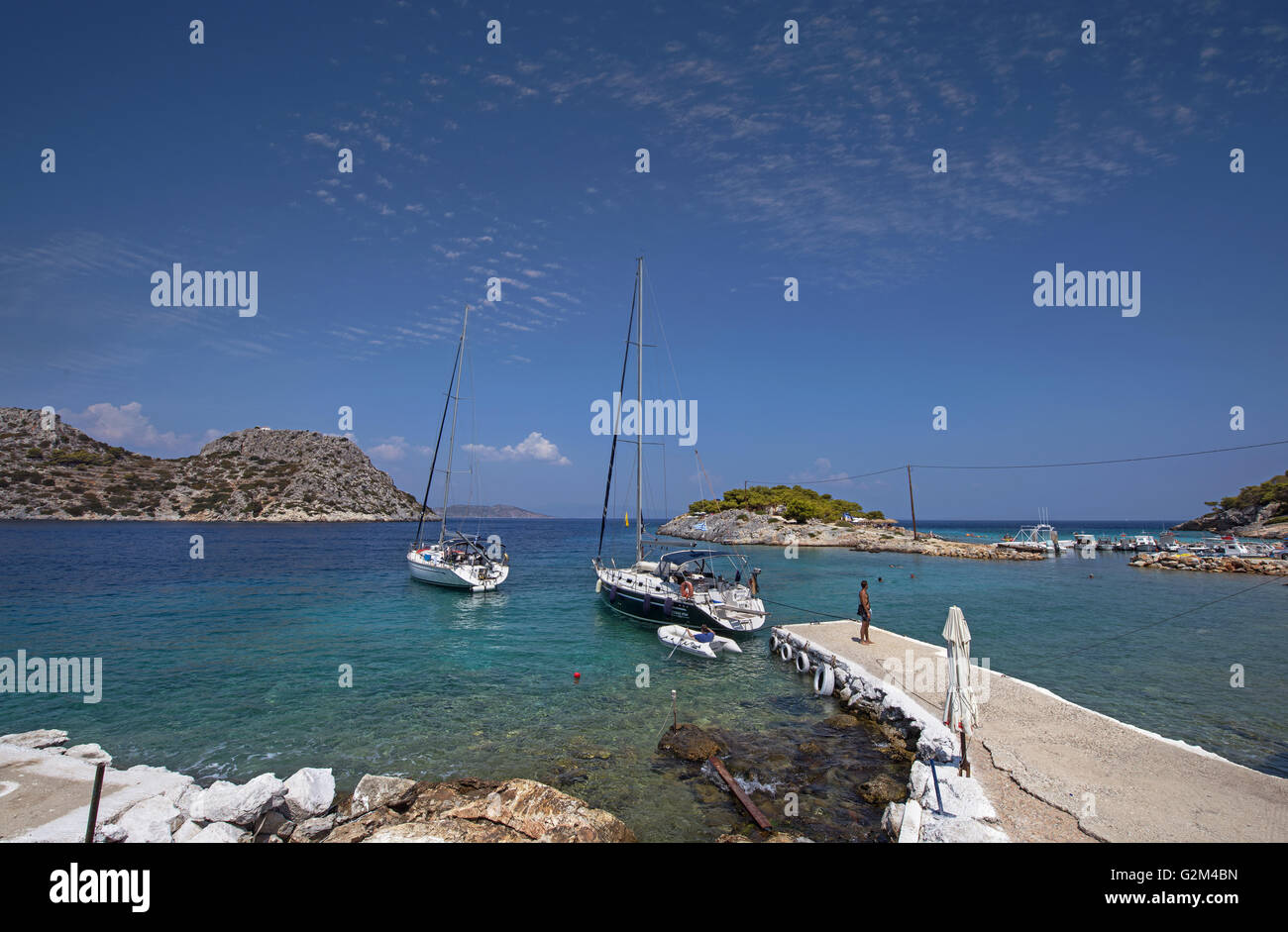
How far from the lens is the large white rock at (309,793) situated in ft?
34.6

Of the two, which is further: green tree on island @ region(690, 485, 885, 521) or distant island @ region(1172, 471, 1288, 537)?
green tree on island @ region(690, 485, 885, 521)

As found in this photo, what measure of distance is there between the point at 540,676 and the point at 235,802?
1118 cm

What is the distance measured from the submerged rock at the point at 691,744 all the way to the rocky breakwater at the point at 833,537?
58.0 meters

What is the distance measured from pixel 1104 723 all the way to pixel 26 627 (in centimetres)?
4154

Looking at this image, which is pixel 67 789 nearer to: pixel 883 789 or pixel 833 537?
pixel 883 789

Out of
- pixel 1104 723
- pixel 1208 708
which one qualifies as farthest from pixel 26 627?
pixel 1208 708

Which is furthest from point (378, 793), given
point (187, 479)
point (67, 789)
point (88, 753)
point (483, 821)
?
point (187, 479)

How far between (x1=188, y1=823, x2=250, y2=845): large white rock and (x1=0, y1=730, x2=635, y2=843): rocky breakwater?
0.06 feet

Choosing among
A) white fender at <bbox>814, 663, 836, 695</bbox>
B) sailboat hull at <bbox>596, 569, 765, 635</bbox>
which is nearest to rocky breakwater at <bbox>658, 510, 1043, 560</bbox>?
sailboat hull at <bbox>596, 569, 765, 635</bbox>

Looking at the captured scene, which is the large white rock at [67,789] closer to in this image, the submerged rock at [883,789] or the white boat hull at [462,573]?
the submerged rock at [883,789]

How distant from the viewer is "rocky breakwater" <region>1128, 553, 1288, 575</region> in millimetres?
46406

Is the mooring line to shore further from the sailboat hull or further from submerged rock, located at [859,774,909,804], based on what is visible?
submerged rock, located at [859,774,909,804]

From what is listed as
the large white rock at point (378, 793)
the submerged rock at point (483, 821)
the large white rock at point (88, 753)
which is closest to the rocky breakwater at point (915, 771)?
the submerged rock at point (483, 821)
